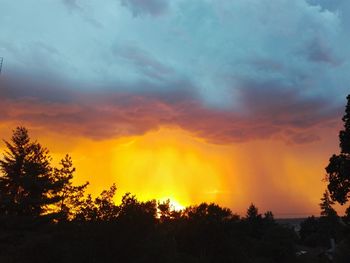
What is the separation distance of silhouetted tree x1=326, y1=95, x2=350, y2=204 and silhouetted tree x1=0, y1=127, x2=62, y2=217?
36942 millimetres

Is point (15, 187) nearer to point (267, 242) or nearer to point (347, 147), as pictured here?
point (347, 147)

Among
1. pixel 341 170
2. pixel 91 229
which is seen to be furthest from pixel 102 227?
pixel 341 170

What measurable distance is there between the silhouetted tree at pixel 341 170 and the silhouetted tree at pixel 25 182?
3694 cm

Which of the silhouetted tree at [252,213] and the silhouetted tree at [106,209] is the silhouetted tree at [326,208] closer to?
the silhouetted tree at [252,213]

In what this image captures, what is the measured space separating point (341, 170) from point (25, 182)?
130 ft

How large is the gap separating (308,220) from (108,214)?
133728 mm

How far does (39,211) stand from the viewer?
2387 inches

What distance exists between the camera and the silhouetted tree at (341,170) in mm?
38438

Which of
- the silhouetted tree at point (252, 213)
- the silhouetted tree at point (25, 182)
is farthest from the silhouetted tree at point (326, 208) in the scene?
the silhouetted tree at point (25, 182)

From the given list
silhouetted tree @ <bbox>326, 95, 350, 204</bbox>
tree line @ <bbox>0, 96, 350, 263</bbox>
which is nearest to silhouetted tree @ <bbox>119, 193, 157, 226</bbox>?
tree line @ <bbox>0, 96, 350, 263</bbox>

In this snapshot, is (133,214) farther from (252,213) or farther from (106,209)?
(252,213)

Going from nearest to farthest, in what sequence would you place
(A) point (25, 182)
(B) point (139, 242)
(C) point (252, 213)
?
(B) point (139, 242)
(A) point (25, 182)
(C) point (252, 213)

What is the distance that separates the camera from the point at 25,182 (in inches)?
2336

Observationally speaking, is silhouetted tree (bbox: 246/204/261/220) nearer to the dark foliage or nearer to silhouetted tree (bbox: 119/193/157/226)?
the dark foliage
